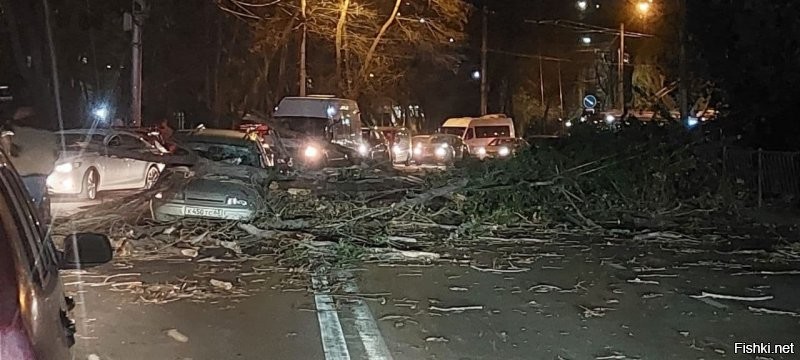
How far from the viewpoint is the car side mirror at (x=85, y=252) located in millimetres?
5082

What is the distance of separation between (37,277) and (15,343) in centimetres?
77

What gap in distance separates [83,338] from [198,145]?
1104cm

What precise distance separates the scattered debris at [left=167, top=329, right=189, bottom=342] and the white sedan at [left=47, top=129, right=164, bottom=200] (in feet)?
39.6

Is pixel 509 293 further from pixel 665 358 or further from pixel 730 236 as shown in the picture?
pixel 730 236

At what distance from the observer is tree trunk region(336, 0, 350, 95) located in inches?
2039

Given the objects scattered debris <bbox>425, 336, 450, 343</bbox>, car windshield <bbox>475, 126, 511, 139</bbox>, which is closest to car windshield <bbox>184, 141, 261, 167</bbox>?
scattered debris <bbox>425, 336, 450, 343</bbox>

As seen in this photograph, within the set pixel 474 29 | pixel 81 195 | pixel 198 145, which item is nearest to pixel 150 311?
pixel 198 145

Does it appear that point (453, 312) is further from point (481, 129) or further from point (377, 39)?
point (377, 39)

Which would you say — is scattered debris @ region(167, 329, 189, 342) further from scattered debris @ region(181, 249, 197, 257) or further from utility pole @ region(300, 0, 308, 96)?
utility pole @ region(300, 0, 308, 96)

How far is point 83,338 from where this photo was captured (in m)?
8.60

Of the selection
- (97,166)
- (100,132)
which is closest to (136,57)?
(100,132)

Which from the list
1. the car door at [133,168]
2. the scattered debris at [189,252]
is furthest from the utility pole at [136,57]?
the scattered debris at [189,252]

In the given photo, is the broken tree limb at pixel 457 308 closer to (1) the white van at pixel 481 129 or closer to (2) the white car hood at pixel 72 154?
(2) the white car hood at pixel 72 154

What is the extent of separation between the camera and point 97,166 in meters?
22.7
